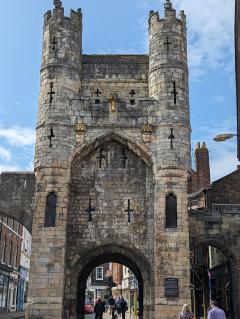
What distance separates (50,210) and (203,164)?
15320mm

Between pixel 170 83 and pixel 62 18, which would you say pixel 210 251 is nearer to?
pixel 170 83

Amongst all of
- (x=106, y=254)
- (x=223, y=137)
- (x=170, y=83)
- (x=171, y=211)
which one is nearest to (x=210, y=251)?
(x=171, y=211)

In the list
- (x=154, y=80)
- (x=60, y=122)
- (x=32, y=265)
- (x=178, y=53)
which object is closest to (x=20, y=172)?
(x=60, y=122)

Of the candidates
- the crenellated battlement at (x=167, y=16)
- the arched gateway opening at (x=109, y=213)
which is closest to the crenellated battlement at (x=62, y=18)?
the crenellated battlement at (x=167, y=16)

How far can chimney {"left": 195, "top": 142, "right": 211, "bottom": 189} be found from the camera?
1186 inches

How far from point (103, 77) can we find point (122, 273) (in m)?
28.7

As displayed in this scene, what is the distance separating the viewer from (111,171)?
18516mm

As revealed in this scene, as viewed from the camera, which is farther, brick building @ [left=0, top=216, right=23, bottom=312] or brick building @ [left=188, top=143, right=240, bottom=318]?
brick building @ [left=0, top=216, right=23, bottom=312]

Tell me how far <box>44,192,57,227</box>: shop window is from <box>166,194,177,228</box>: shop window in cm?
439

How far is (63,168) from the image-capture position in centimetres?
1800

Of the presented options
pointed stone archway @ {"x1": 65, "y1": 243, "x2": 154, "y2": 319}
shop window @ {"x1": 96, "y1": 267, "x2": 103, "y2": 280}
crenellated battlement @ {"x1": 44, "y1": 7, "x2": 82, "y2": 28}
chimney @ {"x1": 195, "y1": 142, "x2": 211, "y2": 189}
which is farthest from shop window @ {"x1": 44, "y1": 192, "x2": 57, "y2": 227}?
shop window @ {"x1": 96, "y1": 267, "x2": 103, "y2": 280}

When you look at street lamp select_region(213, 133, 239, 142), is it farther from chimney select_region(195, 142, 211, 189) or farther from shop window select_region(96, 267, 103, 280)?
shop window select_region(96, 267, 103, 280)

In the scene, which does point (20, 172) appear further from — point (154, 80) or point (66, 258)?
point (154, 80)

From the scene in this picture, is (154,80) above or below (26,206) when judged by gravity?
above
